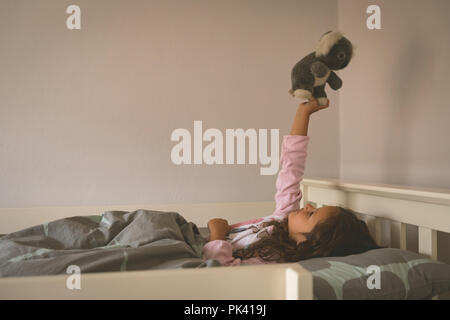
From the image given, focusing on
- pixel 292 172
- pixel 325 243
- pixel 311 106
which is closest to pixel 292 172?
pixel 292 172

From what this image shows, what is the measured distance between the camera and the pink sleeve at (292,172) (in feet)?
3.88

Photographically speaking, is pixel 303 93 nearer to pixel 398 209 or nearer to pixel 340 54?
pixel 340 54

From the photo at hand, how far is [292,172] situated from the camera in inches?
46.8

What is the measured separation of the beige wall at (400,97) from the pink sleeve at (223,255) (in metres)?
0.45

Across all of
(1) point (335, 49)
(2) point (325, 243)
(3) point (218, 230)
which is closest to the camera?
(2) point (325, 243)

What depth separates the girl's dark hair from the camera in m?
0.91

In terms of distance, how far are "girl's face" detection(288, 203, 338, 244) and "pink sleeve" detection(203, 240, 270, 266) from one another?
4.6 inches

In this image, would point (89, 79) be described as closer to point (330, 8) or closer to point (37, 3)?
point (37, 3)

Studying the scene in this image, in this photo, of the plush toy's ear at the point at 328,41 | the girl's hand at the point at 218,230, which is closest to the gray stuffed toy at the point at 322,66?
the plush toy's ear at the point at 328,41

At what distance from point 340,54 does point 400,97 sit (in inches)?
10.7

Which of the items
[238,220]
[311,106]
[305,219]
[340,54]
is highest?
[340,54]
